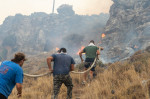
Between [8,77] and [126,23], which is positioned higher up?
[126,23]

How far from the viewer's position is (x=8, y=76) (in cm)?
269

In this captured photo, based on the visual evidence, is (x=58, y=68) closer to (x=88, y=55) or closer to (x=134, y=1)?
(x=88, y=55)

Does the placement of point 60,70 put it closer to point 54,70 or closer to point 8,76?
point 54,70

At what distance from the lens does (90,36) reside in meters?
70.1

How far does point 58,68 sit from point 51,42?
72.3 metres

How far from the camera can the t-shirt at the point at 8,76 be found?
2.66 m

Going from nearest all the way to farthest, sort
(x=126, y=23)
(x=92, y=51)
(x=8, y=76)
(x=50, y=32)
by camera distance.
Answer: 1. (x=8, y=76)
2. (x=92, y=51)
3. (x=126, y=23)
4. (x=50, y=32)

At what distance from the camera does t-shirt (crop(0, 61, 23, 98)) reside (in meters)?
2.66

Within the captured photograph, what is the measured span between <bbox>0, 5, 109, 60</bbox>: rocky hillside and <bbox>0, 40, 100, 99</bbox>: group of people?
58.5 metres

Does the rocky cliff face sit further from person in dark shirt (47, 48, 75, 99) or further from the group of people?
person in dark shirt (47, 48, 75, 99)


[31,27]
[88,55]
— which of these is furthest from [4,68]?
[31,27]

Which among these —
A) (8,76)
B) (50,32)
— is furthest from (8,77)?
(50,32)

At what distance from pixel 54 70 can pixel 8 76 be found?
6.08 feet

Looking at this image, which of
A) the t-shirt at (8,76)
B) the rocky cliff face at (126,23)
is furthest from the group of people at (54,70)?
the rocky cliff face at (126,23)
